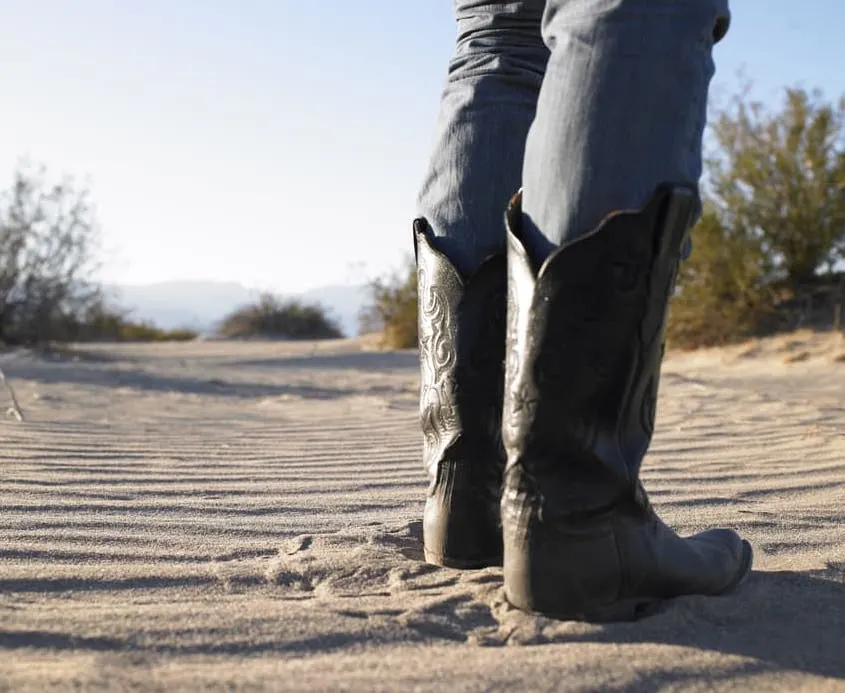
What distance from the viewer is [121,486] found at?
2.18 m

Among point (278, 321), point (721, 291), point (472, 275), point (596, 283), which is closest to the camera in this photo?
point (596, 283)

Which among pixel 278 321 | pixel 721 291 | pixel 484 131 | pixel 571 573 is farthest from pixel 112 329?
pixel 571 573

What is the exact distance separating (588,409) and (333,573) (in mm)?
480

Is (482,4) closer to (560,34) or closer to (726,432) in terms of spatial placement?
(560,34)

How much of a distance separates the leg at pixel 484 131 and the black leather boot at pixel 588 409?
193mm

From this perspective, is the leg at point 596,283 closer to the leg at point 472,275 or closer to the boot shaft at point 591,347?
the boot shaft at point 591,347

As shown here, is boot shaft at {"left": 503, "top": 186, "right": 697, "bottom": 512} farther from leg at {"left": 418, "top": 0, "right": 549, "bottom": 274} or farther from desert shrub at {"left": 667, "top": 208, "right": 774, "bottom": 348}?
desert shrub at {"left": 667, "top": 208, "right": 774, "bottom": 348}

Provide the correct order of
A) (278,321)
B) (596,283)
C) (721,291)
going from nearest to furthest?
(596,283), (721,291), (278,321)

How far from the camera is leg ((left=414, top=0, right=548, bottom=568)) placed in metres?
1.44

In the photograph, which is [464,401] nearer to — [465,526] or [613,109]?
[465,526]

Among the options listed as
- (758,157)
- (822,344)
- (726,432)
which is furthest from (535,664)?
(758,157)

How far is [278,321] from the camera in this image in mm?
15031

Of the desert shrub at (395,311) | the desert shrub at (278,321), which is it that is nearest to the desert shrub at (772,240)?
the desert shrub at (395,311)

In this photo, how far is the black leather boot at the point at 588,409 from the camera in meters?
1.17
